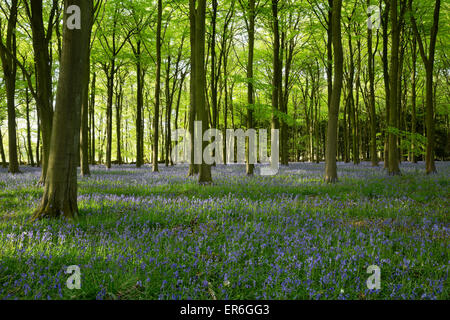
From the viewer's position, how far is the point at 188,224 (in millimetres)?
5156

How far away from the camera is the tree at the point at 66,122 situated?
496 cm

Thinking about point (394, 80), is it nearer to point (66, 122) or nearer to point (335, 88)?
point (335, 88)

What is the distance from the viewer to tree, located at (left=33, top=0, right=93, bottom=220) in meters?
4.96

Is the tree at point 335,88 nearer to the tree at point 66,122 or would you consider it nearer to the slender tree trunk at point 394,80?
the slender tree trunk at point 394,80

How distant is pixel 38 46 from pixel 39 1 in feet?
4.25

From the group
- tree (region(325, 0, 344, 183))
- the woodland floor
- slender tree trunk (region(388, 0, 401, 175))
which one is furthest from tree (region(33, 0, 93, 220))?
slender tree trunk (region(388, 0, 401, 175))

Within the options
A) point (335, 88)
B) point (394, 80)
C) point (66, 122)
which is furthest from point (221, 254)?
point (394, 80)

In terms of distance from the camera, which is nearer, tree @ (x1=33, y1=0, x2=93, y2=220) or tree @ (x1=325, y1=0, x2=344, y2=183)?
tree @ (x1=33, y1=0, x2=93, y2=220)

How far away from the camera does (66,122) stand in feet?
16.3

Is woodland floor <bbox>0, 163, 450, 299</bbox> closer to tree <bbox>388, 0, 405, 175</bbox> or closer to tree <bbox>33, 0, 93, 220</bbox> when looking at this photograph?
tree <bbox>33, 0, 93, 220</bbox>

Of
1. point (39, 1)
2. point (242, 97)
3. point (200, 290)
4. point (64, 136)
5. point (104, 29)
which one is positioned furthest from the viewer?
point (242, 97)
